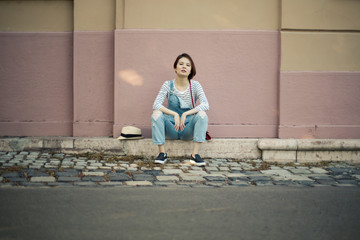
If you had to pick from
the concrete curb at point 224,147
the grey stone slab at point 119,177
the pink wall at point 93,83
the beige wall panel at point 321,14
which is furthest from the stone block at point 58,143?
the beige wall panel at point 321,14

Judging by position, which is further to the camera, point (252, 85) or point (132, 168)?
point (252, 85)

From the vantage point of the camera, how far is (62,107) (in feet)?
20.6

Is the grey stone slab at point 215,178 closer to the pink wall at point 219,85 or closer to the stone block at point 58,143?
the pink wall at point 219,85

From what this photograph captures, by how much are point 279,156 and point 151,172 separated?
2075 mm

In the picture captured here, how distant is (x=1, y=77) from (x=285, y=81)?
4.48 metres

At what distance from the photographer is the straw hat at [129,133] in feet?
18.5

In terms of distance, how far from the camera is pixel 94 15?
19.8ft

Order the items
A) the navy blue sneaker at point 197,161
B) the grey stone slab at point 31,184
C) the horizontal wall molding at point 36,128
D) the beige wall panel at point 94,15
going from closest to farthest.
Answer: the grey stone slab at point 31,184
the navy blue sneaker at point 197,161
the beige wall panel at point 94,15
the horizontal wall molding at point 36,128

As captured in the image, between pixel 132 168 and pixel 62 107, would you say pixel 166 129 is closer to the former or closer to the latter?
pixel 132 168

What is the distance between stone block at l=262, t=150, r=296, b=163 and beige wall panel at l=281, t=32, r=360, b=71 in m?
1.27

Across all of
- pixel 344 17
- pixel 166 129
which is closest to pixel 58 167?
pixel 166 129

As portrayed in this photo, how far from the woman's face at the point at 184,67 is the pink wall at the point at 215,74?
0.59 m

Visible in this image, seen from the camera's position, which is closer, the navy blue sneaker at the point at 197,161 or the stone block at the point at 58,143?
the navy blue sneaker at the point at 197,161

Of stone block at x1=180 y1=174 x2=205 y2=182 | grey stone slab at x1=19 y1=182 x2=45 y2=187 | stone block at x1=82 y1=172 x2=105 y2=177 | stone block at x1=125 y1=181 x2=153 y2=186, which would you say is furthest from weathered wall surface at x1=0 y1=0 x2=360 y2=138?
grey stone slab at x1=19 y1=182 x2=45 y2=187
